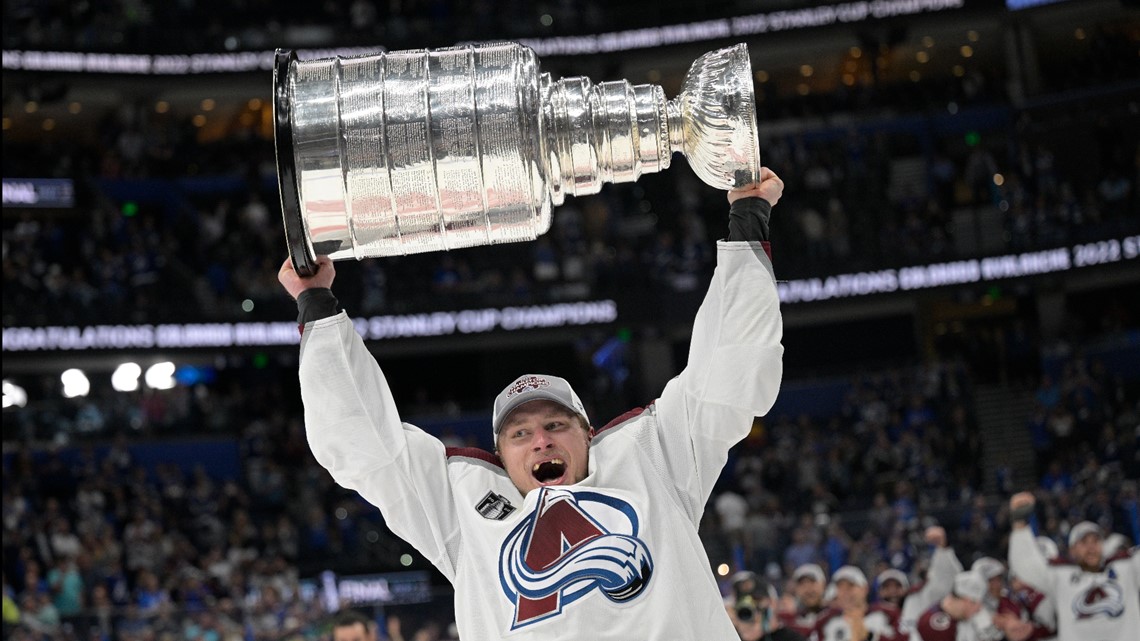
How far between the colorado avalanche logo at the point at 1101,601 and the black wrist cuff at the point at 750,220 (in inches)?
264

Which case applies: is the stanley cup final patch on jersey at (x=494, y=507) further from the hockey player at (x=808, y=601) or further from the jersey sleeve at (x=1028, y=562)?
the jersey sleeve at (x=1028, y=562)

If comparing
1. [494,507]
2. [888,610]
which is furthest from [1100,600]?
[494,507]

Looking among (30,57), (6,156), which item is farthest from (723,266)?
(6,156)

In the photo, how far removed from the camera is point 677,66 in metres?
26.4

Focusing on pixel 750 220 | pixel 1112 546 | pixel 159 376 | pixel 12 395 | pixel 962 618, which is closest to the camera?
pixel 750 220

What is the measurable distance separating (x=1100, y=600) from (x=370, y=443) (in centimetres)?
714

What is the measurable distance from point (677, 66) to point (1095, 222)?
8.15m

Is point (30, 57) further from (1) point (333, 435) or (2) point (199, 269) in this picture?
(1) point (333, 435)

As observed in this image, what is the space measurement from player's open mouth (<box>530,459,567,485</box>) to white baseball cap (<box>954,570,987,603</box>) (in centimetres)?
612

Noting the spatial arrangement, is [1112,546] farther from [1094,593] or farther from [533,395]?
[533,395]

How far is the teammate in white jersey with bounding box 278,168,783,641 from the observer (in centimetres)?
363

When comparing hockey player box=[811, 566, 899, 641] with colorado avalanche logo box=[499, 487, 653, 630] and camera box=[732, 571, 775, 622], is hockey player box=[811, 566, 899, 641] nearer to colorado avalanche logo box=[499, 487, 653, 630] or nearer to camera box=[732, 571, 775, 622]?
camera box=[732, 571, 775, 622]

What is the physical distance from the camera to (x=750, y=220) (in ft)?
12.3

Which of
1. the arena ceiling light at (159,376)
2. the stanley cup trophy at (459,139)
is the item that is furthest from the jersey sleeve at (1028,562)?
the arena ceiling light at (159,376)
